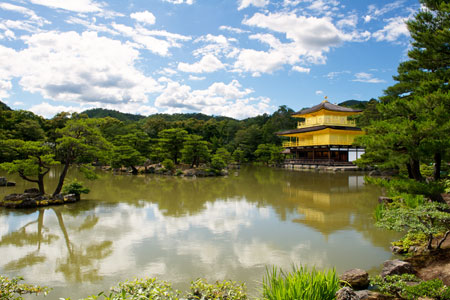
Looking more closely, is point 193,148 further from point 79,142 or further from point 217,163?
point 79,142

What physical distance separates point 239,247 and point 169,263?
1339mm

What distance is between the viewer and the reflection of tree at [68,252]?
4090 millimetres

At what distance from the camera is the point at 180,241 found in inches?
212

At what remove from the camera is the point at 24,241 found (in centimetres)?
548

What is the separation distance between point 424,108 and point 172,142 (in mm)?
17658

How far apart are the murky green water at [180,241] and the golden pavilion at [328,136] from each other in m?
16.1

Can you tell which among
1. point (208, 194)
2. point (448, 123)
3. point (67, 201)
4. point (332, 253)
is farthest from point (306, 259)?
point (67, 201)

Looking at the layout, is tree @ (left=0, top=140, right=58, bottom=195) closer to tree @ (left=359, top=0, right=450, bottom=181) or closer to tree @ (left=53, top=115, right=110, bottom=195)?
tree @ (left=53, top=115, right=110, bottom=195)

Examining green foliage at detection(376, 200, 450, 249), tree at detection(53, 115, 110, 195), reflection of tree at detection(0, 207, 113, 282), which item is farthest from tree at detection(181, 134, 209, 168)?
green foliage at detection(376, 200, 450, 249)

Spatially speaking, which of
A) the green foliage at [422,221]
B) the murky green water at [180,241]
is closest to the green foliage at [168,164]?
the murky green water at [180,241]

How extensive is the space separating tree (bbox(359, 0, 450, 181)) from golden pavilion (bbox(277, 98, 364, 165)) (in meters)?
17.6

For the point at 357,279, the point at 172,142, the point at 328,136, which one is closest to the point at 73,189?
the point at 357,279

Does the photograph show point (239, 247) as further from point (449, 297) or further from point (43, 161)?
point (43, 161)

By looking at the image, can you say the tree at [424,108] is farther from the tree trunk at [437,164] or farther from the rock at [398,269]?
the rock at [398,269]
